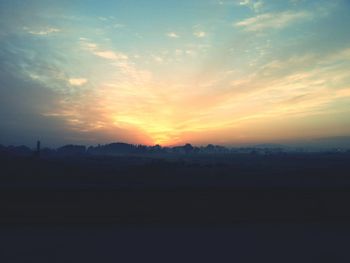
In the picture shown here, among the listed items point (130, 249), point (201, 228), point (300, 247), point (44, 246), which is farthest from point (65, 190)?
point (300, 247)

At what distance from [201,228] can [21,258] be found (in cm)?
366

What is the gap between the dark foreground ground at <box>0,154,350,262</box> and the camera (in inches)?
197

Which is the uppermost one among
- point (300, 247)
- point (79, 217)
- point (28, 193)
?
Answer: point (28, 193)

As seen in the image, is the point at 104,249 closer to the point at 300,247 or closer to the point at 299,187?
the point at 300,247

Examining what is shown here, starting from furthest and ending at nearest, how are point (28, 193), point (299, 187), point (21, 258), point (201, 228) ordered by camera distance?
point (299, 187) < point (28, 193) < point (201, 228) < point (21, 258)

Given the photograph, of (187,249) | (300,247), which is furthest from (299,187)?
(187,249)

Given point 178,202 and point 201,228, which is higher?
point 178,202

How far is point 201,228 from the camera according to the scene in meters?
6.20

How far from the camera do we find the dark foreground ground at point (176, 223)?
500 centimetres

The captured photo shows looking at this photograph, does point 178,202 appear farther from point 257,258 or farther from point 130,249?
point 257,258

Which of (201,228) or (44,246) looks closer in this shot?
(44,246)

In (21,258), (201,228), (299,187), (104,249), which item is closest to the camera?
(21,258)

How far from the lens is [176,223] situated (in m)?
6.46

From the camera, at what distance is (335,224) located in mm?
6504
